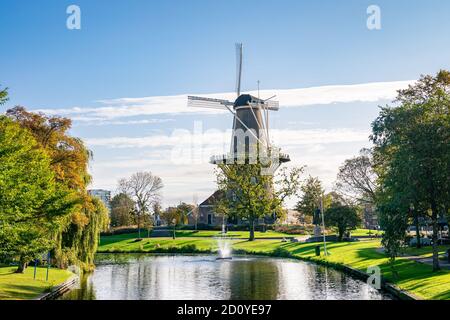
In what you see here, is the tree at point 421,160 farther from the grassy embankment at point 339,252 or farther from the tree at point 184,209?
the tree at point 184,209

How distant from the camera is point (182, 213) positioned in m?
86.9

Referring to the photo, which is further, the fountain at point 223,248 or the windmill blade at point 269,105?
the windmill blade at point 269,105

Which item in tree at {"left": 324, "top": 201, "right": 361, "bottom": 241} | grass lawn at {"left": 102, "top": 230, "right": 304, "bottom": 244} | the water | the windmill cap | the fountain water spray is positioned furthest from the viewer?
the windmill cap

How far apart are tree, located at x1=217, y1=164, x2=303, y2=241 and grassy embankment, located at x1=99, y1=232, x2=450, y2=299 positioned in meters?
4.35

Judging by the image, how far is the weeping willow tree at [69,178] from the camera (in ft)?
106

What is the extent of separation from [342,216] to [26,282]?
36.0 metres

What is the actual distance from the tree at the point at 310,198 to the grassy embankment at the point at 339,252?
17.1 meters

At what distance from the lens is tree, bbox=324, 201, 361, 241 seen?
53750 mm

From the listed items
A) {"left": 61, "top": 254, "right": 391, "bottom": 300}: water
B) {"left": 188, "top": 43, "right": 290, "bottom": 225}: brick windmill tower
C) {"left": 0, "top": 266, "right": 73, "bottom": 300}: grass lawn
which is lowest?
{"left": 61, "top": 254, "right": 391, "bottom": 300}: water

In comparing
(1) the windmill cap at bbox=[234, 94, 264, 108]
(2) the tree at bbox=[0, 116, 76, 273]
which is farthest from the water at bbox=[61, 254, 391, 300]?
(1) the windmill cap at bbox=[234, 94, 264, 108]

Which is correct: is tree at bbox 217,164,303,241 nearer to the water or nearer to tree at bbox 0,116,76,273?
the water

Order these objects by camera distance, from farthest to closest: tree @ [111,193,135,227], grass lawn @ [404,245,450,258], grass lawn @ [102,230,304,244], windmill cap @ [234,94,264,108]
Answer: tree @ [111,193,135,227], windmill cap @ [234,94,264,108], grass lawn @ [102,230,304,244], grass lawn @ [404,245,450,258]

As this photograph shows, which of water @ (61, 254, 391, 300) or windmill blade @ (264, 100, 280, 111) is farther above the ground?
windmill blade @ (264, 100, 280, 111)

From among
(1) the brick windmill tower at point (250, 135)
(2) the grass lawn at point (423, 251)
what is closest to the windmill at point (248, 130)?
(1) the brick windmill tower at point (250, 135)
